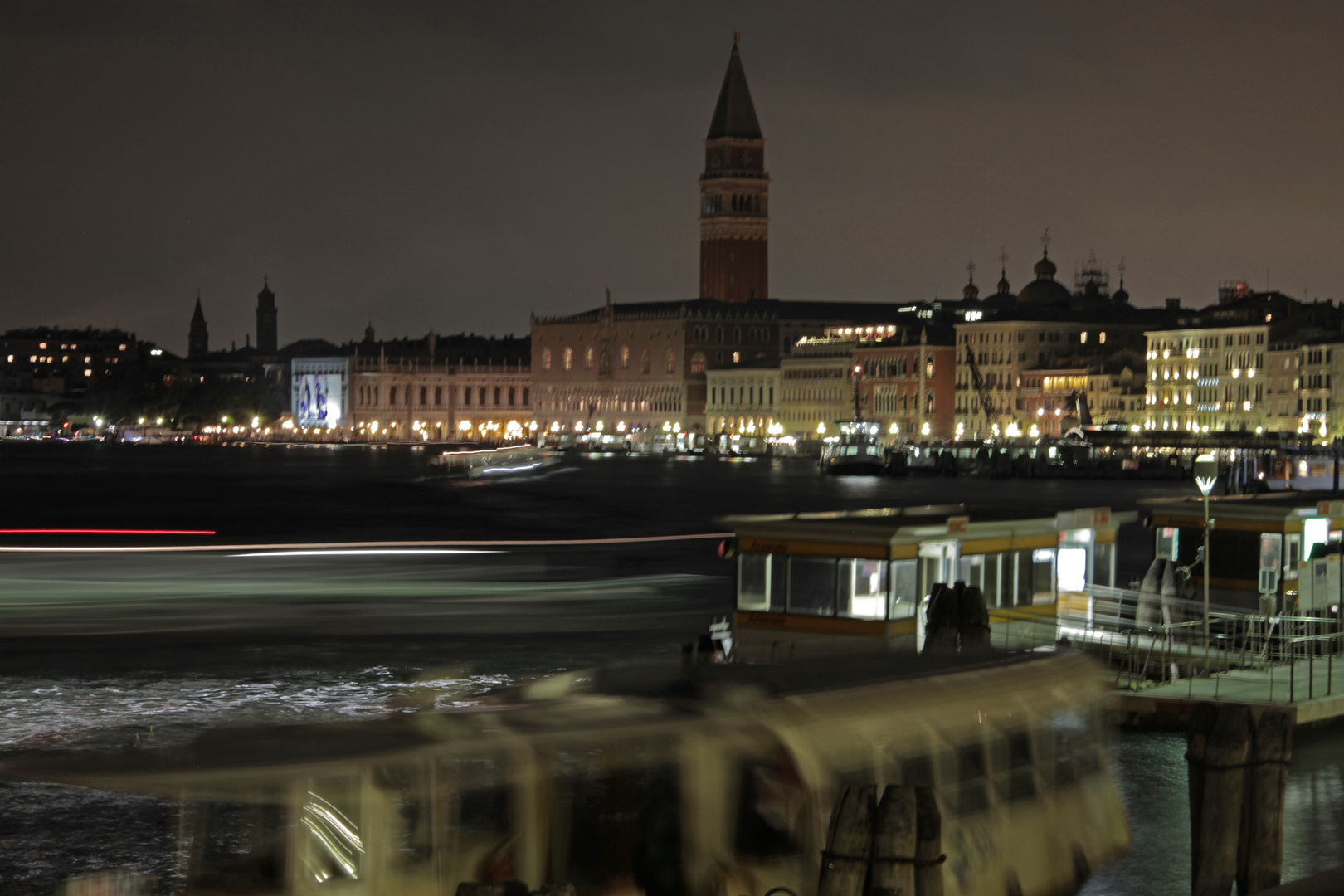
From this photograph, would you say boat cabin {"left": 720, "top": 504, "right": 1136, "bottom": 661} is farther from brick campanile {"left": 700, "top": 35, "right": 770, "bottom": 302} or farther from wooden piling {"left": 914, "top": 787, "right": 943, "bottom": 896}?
brick campanile {"left": 700, "top": 35, "right": 770, "bottom": 302}

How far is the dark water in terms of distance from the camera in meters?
12.2

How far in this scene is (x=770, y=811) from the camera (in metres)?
7.70

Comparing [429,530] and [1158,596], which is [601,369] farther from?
[1158,596]

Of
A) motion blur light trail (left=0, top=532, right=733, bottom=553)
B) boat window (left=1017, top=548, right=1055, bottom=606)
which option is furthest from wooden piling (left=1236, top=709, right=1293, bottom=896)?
motion blur light trail (left=0, top=532, right=733, bottom=553)

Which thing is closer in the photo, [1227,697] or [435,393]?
[1227,697]

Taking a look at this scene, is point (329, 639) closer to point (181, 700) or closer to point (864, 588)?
point (181, 700)

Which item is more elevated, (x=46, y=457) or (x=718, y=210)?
(x=718, y=210)

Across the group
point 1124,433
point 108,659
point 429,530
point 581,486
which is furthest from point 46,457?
point 108,659

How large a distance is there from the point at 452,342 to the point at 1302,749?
16460 cm

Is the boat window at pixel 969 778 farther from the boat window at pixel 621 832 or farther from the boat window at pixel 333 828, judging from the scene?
the boat window at pixel 333 828

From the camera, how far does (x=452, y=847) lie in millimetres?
6848

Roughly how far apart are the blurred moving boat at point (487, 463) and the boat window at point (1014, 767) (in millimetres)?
82492

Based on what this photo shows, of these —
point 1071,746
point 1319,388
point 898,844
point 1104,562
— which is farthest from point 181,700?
point 1319,388

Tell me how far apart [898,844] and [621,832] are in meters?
1.11
